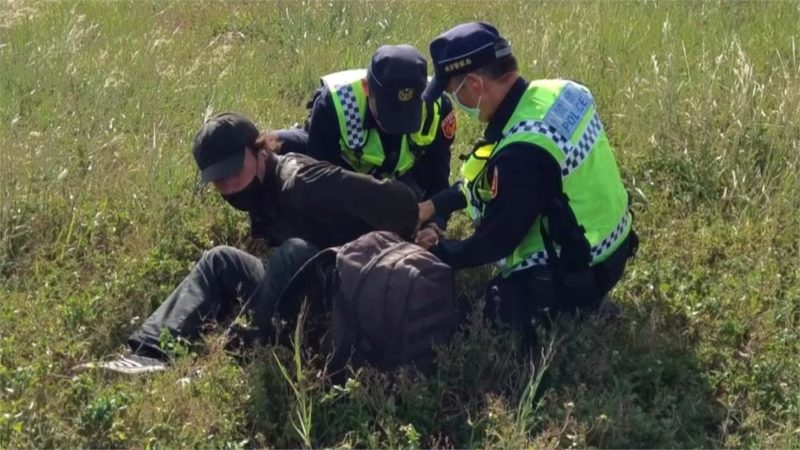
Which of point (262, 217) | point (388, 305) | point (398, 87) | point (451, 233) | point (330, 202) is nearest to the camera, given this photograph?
point (388, 305)

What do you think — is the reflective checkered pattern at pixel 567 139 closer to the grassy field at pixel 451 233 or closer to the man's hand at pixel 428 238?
the man's hand at pixel 428 238

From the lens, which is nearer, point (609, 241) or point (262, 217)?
point (609, 241)

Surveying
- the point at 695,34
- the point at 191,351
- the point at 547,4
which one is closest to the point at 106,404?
the point at 191,351

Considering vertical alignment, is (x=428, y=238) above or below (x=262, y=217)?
below

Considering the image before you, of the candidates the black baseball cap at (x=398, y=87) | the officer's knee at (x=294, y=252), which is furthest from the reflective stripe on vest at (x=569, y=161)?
the officer's knee at (x=294, y=252)

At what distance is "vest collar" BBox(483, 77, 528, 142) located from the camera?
4500 mm

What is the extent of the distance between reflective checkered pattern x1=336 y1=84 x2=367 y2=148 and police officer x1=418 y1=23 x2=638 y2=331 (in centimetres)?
64

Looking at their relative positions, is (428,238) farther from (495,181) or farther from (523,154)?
(523,154)

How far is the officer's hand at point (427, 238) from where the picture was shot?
468 centimetres

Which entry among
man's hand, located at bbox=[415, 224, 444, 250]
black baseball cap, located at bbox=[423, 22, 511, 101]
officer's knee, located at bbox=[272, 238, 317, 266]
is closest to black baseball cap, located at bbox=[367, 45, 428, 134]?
black baseball cap, located at bbox=[423, 22, 511, 101]

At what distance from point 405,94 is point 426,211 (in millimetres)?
522

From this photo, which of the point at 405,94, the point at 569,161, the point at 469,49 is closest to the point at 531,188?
the point at 569,161

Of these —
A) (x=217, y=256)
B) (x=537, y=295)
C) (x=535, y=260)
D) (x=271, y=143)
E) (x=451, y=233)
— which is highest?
(x=271, y=143)

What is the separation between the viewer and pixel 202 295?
4691 mm
